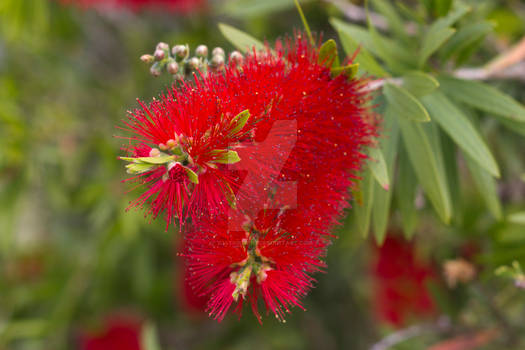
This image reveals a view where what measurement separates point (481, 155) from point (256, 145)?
0.73m

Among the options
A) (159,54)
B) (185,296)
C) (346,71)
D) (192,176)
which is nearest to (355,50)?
(346,71)

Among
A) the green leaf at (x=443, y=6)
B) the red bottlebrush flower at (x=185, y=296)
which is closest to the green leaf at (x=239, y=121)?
the green leaf at (x=443, y=6)

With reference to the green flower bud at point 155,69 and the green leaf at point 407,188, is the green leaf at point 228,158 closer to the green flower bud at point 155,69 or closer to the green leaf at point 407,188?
the green flower bud at point 155,69

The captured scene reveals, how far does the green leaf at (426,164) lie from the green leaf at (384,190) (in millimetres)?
46

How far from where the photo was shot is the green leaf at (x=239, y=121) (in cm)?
93

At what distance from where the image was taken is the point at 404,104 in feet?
4.09

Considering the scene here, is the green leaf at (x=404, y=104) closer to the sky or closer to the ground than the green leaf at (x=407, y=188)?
closer to the sky

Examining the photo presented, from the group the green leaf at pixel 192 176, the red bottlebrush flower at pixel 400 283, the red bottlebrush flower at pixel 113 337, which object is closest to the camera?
the green leaf at pixel 192 176

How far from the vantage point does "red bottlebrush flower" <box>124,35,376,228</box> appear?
0.98 meters

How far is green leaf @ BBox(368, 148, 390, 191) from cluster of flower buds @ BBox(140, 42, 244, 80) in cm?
43

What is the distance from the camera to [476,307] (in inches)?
79.0

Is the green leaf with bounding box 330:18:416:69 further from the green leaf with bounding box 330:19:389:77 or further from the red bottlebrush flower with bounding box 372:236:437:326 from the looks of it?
the red bottlebrush flower with bounding box 372:236:437:326

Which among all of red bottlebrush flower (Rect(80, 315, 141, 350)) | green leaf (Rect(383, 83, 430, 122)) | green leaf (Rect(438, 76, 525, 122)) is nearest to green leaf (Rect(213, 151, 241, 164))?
green leaf (Rect(383, 83, 430, 122))

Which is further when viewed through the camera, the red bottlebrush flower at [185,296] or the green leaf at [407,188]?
the red bottlebrush flower at [185,296]
